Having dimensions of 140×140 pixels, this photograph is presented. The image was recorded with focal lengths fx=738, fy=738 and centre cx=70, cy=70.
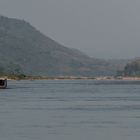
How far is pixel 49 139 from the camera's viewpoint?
79.1m

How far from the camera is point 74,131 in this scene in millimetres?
87188

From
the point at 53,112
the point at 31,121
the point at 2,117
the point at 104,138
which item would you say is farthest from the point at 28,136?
the point at 53,112

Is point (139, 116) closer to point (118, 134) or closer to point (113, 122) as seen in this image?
point (113, 122)

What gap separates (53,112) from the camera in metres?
120

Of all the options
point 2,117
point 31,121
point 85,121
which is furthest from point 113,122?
point 2,117

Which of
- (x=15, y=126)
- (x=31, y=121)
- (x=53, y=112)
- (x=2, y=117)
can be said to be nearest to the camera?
(x=15, y=126)

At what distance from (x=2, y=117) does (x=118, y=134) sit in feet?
95.7

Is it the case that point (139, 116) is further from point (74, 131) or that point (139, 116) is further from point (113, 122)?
point (74, 131)

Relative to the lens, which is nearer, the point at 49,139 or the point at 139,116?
the point at 49,139

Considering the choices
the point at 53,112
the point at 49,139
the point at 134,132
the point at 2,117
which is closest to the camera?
the point at 49,139

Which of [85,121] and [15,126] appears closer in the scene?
[15,126]

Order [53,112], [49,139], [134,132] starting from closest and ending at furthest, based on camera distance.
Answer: [49,139] < [134,132] < [53,112]

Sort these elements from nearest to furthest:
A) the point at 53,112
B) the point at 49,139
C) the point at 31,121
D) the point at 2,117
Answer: the point at 49,139
the point at 31,121
the point at 2,117
the point at 53,112

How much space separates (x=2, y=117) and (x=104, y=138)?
1240 inches
